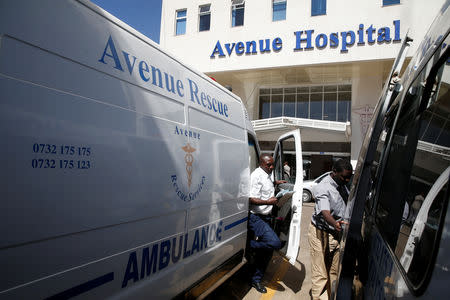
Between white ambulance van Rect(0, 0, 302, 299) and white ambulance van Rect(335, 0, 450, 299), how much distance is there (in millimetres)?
1225

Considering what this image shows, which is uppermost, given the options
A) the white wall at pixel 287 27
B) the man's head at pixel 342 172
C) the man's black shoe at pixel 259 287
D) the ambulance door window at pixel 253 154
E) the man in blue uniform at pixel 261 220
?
the white wall at pixel 287 27

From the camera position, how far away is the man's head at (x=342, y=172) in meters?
3.16

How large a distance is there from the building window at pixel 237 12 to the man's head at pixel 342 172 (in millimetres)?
14471

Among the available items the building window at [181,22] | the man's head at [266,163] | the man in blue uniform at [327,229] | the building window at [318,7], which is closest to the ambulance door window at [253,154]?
the man's head at [266,163]

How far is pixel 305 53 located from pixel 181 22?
301 inches

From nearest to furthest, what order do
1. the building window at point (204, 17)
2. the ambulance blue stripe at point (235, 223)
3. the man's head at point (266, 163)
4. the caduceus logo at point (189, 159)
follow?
the caduceus logo at point (189, 159), the ambulance blue stripe at point (235, 223), the man's head at point (266, 163), the building window at point (204, 17)

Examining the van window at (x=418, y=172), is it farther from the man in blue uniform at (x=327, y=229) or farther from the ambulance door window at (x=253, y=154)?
the ambulance door window at (x=253, y=154)

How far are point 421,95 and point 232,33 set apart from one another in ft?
51.0

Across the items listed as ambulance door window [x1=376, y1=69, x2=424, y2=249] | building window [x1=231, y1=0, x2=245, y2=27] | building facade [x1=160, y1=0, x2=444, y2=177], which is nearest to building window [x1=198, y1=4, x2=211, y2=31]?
building facade [x1=160, y1=0, x2=444, y2=177]

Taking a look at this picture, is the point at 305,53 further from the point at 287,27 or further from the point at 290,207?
the point at 290,207

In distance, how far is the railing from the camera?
15125 millimetres

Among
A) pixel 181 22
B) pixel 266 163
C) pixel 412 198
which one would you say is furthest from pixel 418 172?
pixel 181 22

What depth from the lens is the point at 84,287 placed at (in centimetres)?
157

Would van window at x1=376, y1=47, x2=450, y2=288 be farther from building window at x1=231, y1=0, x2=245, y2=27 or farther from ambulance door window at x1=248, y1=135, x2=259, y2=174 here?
building window at x1=231, y1=0, x2=245, y2=27
